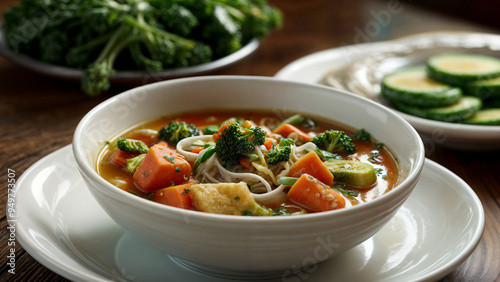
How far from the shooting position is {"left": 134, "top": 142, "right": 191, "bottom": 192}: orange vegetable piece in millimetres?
2193

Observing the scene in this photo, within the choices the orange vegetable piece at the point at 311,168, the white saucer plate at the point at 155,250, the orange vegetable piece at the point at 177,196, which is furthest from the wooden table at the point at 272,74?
the orange vegetable piece at the point at 311,168

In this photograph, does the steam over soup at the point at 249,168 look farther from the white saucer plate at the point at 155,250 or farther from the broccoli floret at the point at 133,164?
the white saucer plate at the point at 155,250

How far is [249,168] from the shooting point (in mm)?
2326

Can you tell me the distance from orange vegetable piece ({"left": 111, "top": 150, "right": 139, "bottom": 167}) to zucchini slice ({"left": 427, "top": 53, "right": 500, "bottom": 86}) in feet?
8.13

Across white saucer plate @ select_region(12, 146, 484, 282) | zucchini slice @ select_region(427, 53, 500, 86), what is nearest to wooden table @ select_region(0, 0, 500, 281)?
white saucer plate @ select_region(12, 146, 484, 282)

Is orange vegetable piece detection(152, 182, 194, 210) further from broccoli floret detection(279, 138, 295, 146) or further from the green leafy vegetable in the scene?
the green leafy vegetable

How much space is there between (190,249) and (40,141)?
198 centimetres

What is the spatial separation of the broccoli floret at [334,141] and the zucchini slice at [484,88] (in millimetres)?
1713

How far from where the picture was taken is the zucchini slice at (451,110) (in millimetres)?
3520

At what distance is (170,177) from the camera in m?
2.21

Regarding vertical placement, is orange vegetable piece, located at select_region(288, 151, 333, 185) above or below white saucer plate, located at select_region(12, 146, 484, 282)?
above

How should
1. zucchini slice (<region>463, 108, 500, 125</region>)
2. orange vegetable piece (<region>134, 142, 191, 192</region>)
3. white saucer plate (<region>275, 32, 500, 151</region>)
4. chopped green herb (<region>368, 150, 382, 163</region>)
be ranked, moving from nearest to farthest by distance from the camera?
orange vegetable piece (<region>134, 142, 191, 192</region>) < chopped green herb (<region>368, 150, 382, 163</region>) < white saucer plate (<region>275, 32, 500, 151</region>) < zucchini slice (<region>463, 108, 500, 125</region>)

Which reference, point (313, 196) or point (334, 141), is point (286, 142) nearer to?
point (334, 141)

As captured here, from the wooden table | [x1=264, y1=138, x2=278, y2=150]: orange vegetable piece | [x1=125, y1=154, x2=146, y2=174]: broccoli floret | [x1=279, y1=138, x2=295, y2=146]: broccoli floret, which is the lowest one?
the wooden table
